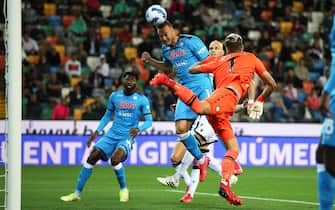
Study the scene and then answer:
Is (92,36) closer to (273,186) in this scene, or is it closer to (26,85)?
(26,85)

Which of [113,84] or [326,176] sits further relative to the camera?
[113,84]

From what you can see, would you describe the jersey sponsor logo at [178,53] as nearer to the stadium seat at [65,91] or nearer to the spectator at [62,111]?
the spectator at [62,111]

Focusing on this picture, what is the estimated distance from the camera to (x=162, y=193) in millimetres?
13594

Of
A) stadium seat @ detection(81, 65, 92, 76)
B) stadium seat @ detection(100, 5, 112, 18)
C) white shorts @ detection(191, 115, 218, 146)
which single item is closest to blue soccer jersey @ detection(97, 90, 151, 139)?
white shorts @ detection(191, 115, 218, 146)

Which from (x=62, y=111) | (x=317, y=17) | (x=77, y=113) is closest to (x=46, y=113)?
(x=62, y=111)

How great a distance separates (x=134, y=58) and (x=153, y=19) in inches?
490

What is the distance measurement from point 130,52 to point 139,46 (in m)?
0.37

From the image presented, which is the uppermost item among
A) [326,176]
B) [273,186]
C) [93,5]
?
[93,5]

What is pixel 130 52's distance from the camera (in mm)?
24516

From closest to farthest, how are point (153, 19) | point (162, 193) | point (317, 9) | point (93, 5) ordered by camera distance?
Result: point (153, 19) → point (162, 193) → point (93, 5) → point (317, 9)

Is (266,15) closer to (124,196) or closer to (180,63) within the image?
(180,63)

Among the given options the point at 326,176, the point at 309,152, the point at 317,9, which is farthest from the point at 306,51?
the point at 326,176

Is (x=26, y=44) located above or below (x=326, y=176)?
above

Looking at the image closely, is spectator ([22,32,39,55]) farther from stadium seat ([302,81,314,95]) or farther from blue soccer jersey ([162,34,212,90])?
blue soccer jersey ([162,34,212,90])
